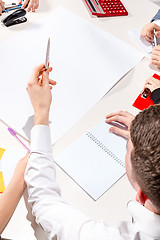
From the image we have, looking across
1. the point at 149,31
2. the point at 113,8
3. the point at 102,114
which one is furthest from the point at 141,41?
the point at 102,114

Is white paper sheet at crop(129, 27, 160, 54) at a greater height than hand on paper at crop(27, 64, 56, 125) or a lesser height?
lesser

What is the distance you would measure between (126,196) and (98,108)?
32 cm

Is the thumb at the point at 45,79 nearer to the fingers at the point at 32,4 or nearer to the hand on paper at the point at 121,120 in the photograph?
the hand on paper at the point at 121,120

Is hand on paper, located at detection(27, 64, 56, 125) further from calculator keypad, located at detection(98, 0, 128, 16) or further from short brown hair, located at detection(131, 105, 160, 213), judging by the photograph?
calculator keypad, located at detection(98, 0, 128, 16)

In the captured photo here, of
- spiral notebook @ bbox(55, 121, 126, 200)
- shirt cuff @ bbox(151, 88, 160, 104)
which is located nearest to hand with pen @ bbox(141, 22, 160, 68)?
shirt cuff @ bbox(151, 88, 160, 104)

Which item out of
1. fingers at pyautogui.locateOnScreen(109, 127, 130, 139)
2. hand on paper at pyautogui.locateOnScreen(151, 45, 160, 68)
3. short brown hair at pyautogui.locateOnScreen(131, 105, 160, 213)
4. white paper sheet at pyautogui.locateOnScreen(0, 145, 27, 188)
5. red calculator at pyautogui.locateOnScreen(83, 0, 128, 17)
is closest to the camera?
short brown hair at pyautogui.locateOnScreen(131, 105, 160, 213)

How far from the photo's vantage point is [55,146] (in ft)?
3.24

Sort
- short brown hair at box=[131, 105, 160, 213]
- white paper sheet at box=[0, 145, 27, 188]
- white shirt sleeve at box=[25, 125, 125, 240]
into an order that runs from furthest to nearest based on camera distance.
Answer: white paper sheet at box=[0, 145, 27, 188], white shirt sleeve at box=[25, 125, 125, 240], short brown hair at box=[131, 105, 160, 213]

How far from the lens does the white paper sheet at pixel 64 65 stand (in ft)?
3.42

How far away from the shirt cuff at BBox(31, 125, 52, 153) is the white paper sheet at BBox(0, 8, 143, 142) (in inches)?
2.1

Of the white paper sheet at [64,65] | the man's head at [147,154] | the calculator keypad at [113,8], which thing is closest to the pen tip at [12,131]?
the white paper sheet at [64,65]

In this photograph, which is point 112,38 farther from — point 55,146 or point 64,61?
point 55,146

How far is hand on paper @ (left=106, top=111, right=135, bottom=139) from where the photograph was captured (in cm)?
102

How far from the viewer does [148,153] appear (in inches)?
26.0
